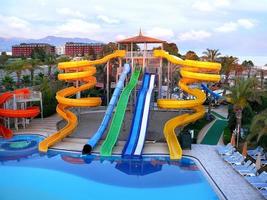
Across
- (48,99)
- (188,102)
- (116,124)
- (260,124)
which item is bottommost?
(116,124)

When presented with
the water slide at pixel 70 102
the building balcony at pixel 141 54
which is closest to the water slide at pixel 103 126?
the water slide at pixel 70 102

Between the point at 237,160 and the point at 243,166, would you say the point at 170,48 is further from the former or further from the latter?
the point at 243,166

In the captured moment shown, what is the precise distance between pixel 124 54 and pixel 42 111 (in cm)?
770

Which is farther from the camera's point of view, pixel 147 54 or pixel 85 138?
pixel 147 54

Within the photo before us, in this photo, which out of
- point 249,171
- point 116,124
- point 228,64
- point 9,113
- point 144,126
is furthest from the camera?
point 228,64

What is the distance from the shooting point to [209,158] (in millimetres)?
18234

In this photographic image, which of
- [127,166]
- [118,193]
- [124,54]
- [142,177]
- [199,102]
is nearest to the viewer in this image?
[118,193]

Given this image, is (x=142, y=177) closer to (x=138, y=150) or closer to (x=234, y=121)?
(x=138, y=150)

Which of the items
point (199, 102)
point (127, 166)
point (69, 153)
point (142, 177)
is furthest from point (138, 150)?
point (199, 102)

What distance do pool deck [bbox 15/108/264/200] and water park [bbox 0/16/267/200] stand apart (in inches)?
1.6

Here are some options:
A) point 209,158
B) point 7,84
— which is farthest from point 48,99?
point 209,158

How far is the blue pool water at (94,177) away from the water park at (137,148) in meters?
0.04

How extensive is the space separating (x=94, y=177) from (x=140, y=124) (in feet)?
17.5

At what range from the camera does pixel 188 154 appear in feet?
62.5
